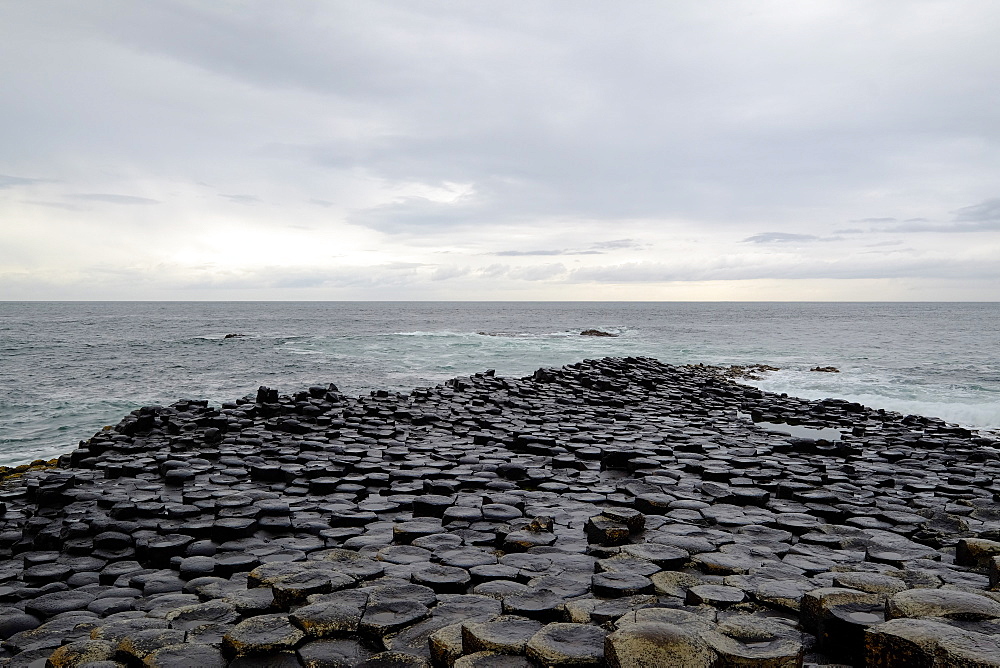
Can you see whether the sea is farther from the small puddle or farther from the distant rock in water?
the small puddle

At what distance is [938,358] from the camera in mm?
35531

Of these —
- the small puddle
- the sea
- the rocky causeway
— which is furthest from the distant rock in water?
the rocky causeway

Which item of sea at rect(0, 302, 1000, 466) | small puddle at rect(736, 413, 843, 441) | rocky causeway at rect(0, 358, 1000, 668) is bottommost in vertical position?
sea at rect(0, 302, 1000, 466)

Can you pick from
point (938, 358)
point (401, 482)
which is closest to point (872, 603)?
point (401, 482)

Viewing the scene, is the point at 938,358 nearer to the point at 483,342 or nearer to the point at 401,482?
the point at 483,342

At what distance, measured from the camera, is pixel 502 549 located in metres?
5.78

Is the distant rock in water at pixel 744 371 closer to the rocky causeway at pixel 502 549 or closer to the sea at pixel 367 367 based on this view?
the sea at pixel 367 367

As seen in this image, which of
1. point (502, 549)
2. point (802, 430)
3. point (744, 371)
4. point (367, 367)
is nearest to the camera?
point (502, 549)

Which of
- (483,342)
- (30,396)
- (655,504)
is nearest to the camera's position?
(655,504)

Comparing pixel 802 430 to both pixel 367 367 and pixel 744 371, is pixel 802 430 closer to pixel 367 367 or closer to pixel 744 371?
pixel 744 371

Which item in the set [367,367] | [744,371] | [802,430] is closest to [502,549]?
[802,430]

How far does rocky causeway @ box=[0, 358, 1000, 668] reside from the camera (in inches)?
138

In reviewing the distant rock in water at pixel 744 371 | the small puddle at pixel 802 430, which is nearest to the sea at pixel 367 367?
the distant rock in water at pixel 744 371

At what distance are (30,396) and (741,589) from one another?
80.5ft
